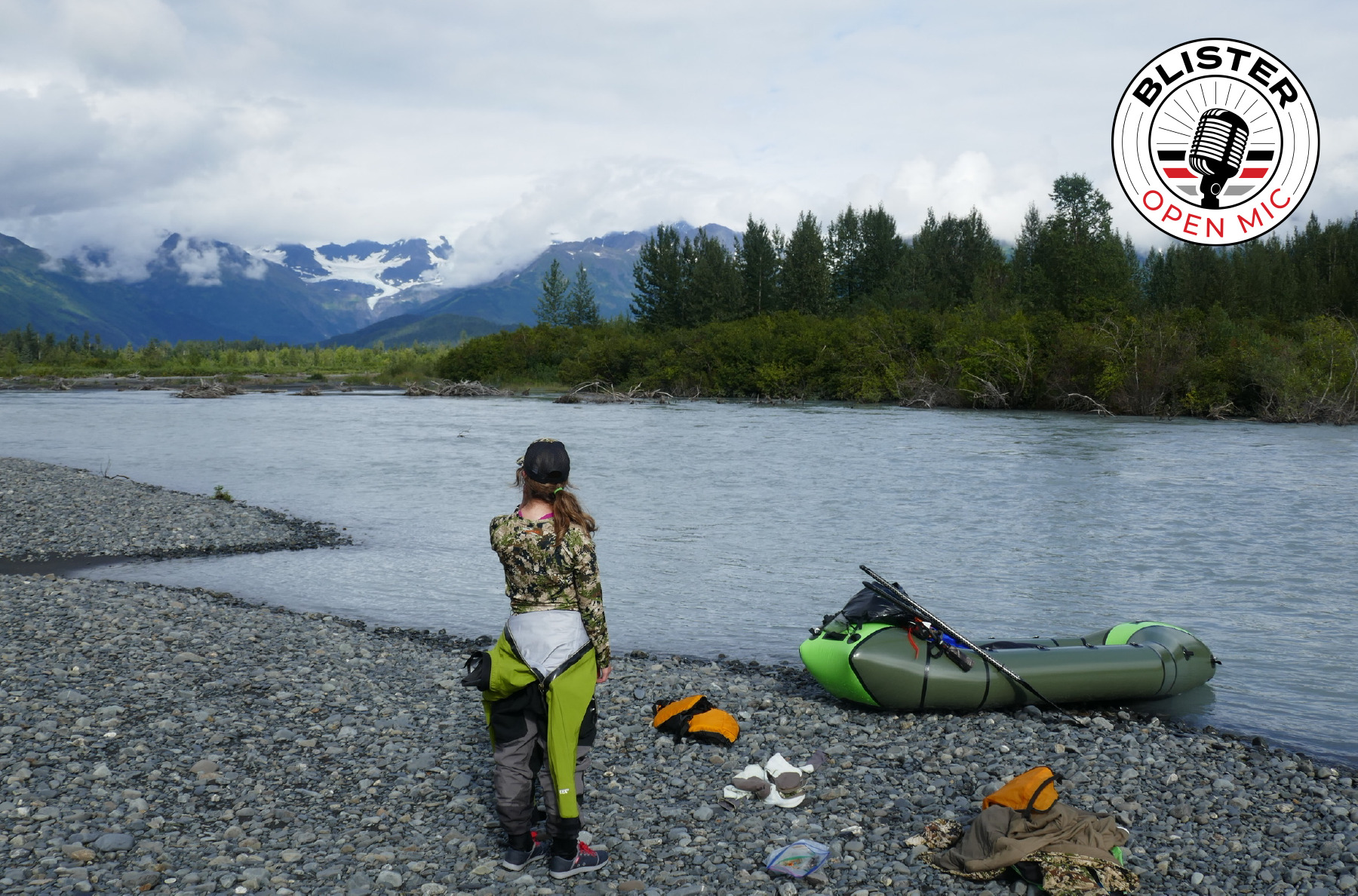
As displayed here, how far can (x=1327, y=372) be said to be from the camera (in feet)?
138

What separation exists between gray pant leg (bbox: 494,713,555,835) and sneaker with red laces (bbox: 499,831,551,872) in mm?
118

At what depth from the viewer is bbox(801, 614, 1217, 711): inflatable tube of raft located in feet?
27.3

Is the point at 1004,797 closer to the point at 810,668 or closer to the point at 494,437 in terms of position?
the point at 810,668

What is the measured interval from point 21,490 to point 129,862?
18.3 metres

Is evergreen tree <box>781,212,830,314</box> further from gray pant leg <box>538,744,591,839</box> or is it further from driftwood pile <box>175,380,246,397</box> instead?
gray pant leg <box>538,744,591,839</box>

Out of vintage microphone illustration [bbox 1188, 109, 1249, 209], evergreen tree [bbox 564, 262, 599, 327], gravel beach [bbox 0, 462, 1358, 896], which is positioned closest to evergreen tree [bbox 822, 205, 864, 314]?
evergreen tree [bbox 564, 262, 599, 327]

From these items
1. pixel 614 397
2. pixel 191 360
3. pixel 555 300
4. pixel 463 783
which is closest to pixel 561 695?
pixel 463 783

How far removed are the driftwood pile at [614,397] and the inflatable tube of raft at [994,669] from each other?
58.7 meters

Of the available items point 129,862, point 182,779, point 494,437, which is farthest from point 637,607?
point 494,437

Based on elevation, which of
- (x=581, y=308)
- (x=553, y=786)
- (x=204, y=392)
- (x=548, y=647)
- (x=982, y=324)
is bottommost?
(x=553, y=786)

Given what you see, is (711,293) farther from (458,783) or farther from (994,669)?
(458,783)

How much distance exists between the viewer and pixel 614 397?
7012 cm

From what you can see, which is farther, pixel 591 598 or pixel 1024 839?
pixel 1024 839

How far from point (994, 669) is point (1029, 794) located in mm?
2908
